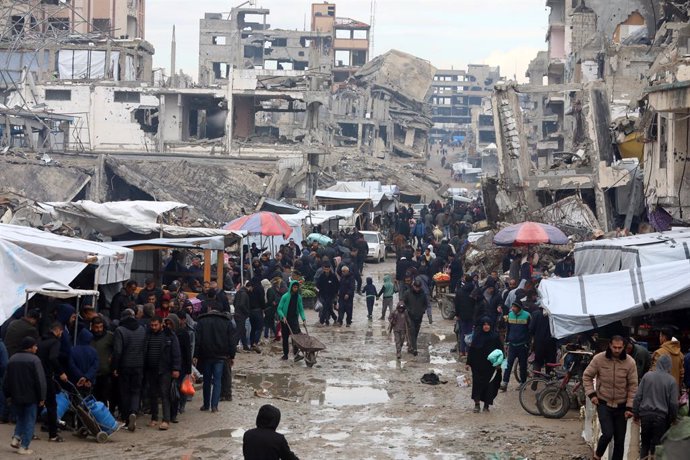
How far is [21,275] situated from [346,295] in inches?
398

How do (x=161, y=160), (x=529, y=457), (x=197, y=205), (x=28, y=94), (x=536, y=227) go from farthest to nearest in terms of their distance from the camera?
(x=28, y=94) < (x=161, y=160) < (x=197, y=205) < (x=536, y=227) < (x=529, y=457)

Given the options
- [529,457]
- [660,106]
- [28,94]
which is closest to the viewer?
[529,457]

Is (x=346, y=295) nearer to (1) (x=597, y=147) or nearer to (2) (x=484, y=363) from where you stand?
(2) (x=484, y=363)

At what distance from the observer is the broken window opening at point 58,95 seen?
184 feet

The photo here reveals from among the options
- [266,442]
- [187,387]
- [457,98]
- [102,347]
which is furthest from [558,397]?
[457,98]

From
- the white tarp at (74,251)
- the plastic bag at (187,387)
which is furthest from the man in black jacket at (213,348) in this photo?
the white tarp at (74,251)

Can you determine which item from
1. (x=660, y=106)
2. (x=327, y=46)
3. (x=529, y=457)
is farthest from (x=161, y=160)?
(x=327, y=46)

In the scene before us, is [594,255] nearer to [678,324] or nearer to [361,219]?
[678,324]

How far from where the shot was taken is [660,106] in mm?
19375

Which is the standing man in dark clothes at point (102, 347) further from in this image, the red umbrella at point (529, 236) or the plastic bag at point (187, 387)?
the red umbrella at point (529, 236)

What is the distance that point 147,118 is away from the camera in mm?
55344

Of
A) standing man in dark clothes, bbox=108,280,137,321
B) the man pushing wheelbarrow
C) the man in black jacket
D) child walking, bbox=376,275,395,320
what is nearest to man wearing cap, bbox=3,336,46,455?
the man in black jacket

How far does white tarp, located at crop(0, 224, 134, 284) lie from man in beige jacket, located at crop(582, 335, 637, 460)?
6.43 m

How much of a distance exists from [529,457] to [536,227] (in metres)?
10.7
